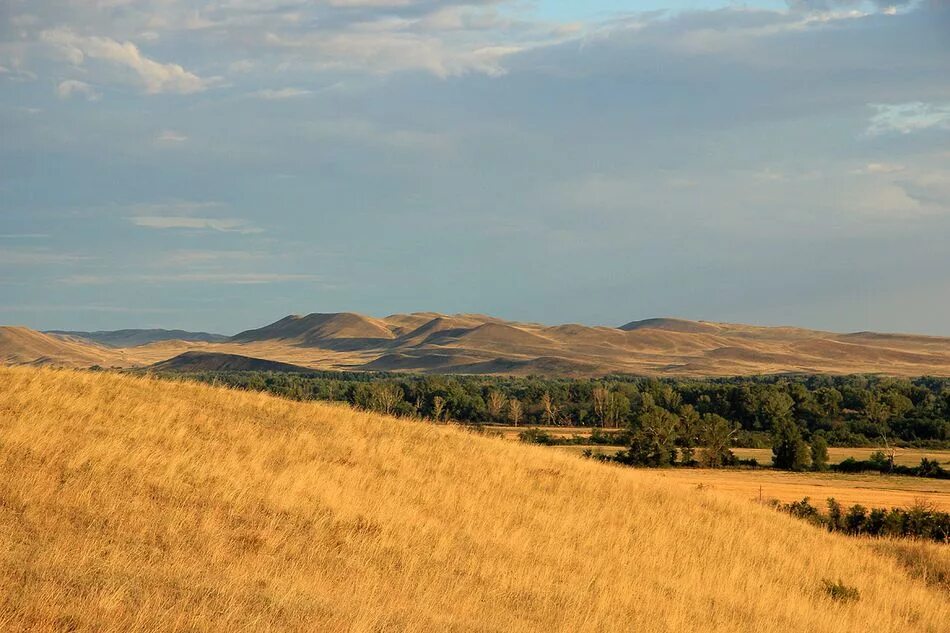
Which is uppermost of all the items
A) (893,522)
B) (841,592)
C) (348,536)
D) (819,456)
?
(348,536)

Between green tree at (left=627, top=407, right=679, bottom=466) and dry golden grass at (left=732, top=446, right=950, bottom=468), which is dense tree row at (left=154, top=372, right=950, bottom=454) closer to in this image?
green tree at (left=627, top=407, right=679, bottom=466)

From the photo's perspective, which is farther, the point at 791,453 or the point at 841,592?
the point at 791,453

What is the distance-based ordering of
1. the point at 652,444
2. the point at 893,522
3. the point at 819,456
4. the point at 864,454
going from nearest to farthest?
the point at 893,522 → the point at 652,444 → the point at 819,456 → the point at 864,454

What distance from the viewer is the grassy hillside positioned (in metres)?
11.1

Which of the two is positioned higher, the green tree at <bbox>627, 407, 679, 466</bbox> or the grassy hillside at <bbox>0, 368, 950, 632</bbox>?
the grassy hillside at <bbox>0, 368, 950, 632</bbox>

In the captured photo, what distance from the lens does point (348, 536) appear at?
16891 millimetres

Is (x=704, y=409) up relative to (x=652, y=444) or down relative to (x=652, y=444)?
up

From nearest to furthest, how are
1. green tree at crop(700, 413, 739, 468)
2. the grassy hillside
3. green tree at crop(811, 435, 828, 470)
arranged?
the grassy hillside < green tree at crop(700, 413, 739, 468) < green tree at crop(811, 435, 828, 470)

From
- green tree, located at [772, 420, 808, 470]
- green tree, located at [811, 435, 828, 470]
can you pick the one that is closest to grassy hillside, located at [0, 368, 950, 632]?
green tree, located at [772, 420, 808, 470]

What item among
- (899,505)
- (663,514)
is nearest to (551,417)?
(899,505)

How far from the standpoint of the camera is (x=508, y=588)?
621 inches

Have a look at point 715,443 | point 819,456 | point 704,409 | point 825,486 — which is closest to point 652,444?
point 715,443

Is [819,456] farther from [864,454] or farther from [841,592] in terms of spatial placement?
[841,592]

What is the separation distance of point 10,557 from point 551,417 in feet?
391
